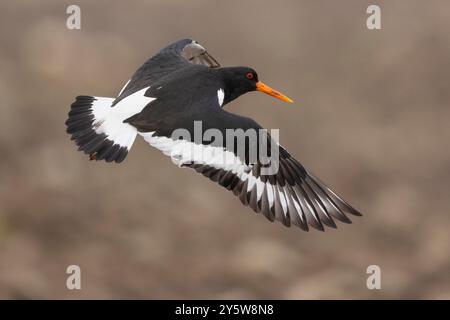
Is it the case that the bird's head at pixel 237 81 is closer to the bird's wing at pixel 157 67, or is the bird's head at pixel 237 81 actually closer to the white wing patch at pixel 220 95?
the white wing patch at pixel 220 95

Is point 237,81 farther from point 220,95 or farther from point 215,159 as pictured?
point 215,159

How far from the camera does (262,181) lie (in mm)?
7281

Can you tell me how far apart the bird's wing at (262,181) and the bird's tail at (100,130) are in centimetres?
24

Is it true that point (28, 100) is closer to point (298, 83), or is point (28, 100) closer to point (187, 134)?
point (298, 83)

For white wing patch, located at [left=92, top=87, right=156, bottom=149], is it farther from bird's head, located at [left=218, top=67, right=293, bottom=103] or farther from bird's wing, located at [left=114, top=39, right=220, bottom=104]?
bird's head, located at [left=218, top=67, right=293, bottom=103]

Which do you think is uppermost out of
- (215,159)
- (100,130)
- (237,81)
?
(237,81)

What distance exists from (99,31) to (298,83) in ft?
10.9

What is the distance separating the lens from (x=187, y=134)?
23.5ft

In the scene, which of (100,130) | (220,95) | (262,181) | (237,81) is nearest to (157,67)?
(237,81)

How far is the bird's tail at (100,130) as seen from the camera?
7.35m

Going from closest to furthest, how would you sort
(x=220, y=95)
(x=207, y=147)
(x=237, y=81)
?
1. (x=207, y=147)
2. (x=220, y=95)
3. (x=237, y=81)

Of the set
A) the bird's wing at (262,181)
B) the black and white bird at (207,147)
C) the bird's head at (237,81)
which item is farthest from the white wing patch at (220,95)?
the bird's wing at (262,181)

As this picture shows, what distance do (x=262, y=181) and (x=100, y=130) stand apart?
146 cm

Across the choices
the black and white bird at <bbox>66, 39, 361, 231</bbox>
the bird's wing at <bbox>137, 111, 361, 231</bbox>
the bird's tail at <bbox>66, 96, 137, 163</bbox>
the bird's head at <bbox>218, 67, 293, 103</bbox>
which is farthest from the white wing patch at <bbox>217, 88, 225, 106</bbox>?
the bird's tail at <bbox>66, 96, 137, 163</bbox>
